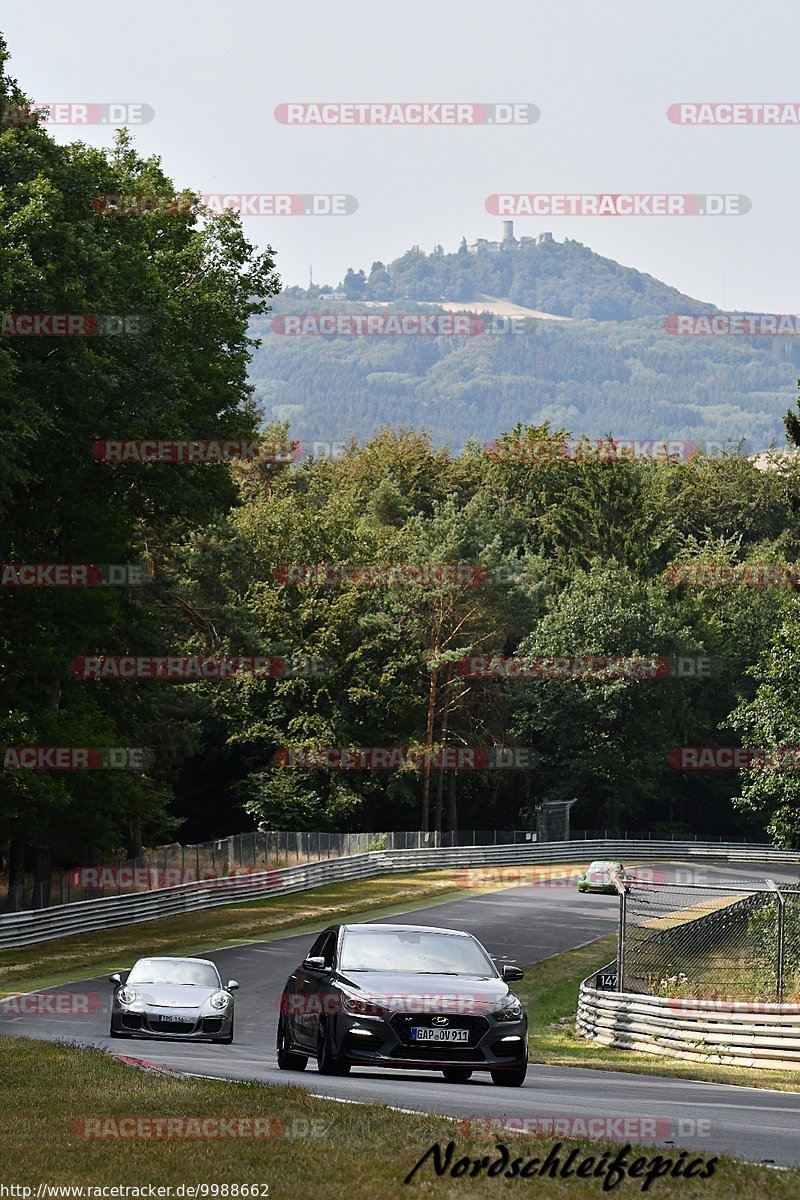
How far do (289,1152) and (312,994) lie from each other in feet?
21.0

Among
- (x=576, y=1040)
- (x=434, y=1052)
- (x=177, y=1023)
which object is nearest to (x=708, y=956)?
(x=576, y=1040)

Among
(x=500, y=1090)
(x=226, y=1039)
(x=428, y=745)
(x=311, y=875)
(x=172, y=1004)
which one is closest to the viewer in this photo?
(x=500, y=1090)

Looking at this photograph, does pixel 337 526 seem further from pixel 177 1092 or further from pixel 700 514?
pixel 177 1092

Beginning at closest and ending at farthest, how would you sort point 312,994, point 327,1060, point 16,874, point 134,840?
1. point 327,1060
2. point 312,994
3. point 16,874
4. point 134,840

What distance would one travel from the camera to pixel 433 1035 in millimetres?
14852

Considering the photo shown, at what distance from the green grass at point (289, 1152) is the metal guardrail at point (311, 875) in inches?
1152

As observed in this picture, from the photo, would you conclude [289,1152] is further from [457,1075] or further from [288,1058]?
[288,1058]

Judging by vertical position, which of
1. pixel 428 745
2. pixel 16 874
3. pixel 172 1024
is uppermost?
pixel 172 1024

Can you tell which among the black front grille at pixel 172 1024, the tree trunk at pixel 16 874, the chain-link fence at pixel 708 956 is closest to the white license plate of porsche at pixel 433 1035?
the black front grille at pixel 172 1024

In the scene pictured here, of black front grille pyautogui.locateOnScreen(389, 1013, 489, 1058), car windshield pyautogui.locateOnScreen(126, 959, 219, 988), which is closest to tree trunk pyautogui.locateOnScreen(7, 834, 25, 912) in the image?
Result: car windshield pyautogui.locateOnScreen(126, 959, 219, 988)

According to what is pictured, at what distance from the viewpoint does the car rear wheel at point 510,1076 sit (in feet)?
50.3

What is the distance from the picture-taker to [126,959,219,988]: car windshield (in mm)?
22344

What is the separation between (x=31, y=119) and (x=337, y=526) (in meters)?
48.1

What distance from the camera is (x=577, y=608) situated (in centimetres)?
9012
